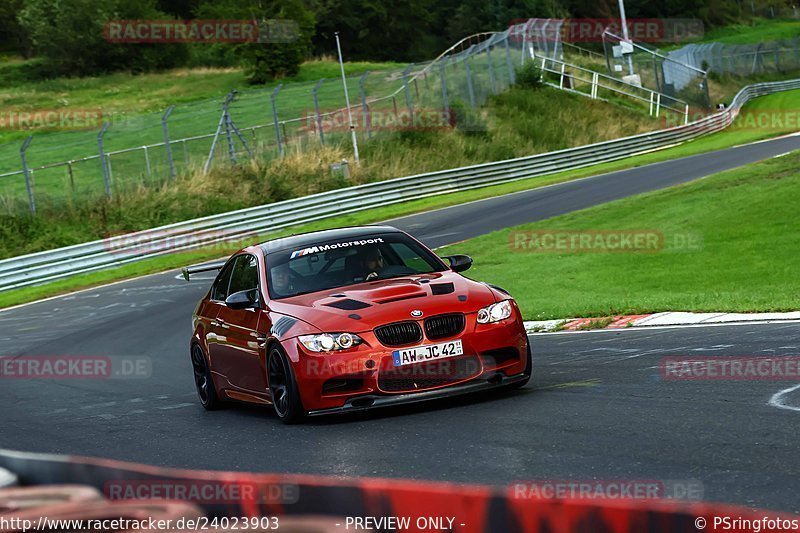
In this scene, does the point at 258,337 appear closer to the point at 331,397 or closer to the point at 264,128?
the point at 331,397

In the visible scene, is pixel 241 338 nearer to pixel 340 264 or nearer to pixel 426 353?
pixel 340 264

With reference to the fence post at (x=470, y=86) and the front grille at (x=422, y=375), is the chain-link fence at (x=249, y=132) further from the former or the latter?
the front grille at (x=422, y=375)

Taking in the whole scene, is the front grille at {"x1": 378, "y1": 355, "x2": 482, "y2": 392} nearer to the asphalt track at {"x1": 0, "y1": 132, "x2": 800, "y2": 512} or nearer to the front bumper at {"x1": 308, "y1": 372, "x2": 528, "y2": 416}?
the front bumper at {"x1": 308, "y1": 372, "x2": 528, "y2": 416}

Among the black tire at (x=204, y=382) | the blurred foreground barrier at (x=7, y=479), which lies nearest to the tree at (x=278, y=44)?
the black tire at (x=204, y=382)

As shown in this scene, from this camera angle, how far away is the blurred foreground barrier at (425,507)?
3201 mm

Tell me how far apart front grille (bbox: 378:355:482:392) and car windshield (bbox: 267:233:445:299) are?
1.37m

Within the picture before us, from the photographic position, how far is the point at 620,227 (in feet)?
79.7

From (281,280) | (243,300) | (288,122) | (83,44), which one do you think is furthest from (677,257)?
(83,44)

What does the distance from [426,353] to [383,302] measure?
0.54 metres

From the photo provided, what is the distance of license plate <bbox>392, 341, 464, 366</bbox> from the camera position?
8.41m

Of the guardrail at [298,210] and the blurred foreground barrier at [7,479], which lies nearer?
the blurred foreground barrier at [7,479]

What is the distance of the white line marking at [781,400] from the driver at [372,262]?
3.47 m

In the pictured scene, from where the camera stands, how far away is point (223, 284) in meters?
11.0

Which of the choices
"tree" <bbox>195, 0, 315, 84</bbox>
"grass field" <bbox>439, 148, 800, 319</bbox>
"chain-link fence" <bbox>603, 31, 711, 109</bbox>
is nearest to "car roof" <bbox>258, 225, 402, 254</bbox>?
"grass field" <bbox>439, 148, 800, 319</bbox>
